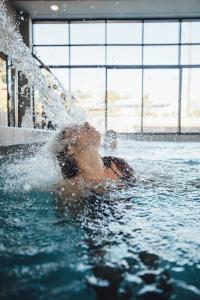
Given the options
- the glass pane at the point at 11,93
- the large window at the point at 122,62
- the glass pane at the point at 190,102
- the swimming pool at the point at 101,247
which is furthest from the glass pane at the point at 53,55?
the swimming pool at the point at 101,247

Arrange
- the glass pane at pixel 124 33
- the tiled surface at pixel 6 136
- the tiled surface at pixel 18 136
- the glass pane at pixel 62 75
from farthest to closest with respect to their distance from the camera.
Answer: the glass pane at pixel 124 33, the glass pane at pixel 62 75, the tiled surface at pixel 18 136, the tiled surface at pixel 6 136

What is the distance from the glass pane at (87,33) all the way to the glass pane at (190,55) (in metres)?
3.03

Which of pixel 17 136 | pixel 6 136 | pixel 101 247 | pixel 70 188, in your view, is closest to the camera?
pixel 101 247

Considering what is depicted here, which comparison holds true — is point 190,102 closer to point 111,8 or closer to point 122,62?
point 122,62

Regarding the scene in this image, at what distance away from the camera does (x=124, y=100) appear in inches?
532

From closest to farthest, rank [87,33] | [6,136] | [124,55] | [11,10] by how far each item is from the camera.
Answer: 1. [6,136]
2. [11,10]
3. [87,33]
4. [124,55]

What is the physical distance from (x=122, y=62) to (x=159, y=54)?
4.56ft

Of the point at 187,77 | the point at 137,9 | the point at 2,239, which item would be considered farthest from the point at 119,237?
the point at 187,77

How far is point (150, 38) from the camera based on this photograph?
13188 millimetres

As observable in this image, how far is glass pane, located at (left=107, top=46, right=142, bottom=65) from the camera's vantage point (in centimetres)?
1323

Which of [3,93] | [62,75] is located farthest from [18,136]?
[62,75]

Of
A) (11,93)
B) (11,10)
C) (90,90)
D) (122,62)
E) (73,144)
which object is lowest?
(73,144)

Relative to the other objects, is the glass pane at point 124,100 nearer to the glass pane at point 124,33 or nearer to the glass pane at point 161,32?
the glass pane at point 124,33

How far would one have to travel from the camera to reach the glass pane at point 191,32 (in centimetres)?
1323
